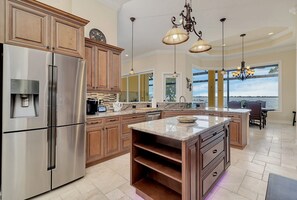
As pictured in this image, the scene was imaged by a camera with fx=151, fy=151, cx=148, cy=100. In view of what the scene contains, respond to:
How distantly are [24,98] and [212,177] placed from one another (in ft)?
8.49

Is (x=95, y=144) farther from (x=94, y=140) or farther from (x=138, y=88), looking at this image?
(x=138, y=88)

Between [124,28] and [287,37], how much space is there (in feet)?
20.0

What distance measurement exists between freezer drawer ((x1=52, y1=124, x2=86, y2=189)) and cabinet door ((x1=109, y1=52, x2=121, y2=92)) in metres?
1.47

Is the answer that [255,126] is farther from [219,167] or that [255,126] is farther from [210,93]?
[219,167]

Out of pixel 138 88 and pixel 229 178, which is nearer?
pixel 229 178

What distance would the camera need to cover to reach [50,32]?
212 cm

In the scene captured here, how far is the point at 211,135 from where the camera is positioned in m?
1.93

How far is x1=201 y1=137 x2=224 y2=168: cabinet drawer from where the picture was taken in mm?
1757

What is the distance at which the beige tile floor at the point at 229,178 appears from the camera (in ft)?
6.51

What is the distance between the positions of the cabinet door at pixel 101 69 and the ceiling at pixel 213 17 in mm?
1421

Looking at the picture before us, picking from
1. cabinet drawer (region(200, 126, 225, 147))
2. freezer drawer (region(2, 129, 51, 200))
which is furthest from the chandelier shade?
freezer drawer (region(2, 129, 51, 200))

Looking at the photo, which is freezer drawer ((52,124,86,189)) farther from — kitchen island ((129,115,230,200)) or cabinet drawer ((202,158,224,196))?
cabinet drawer ((202,158,224,196))

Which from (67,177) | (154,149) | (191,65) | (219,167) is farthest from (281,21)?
(67,177)

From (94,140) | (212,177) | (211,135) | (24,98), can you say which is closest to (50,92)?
(24,98)
